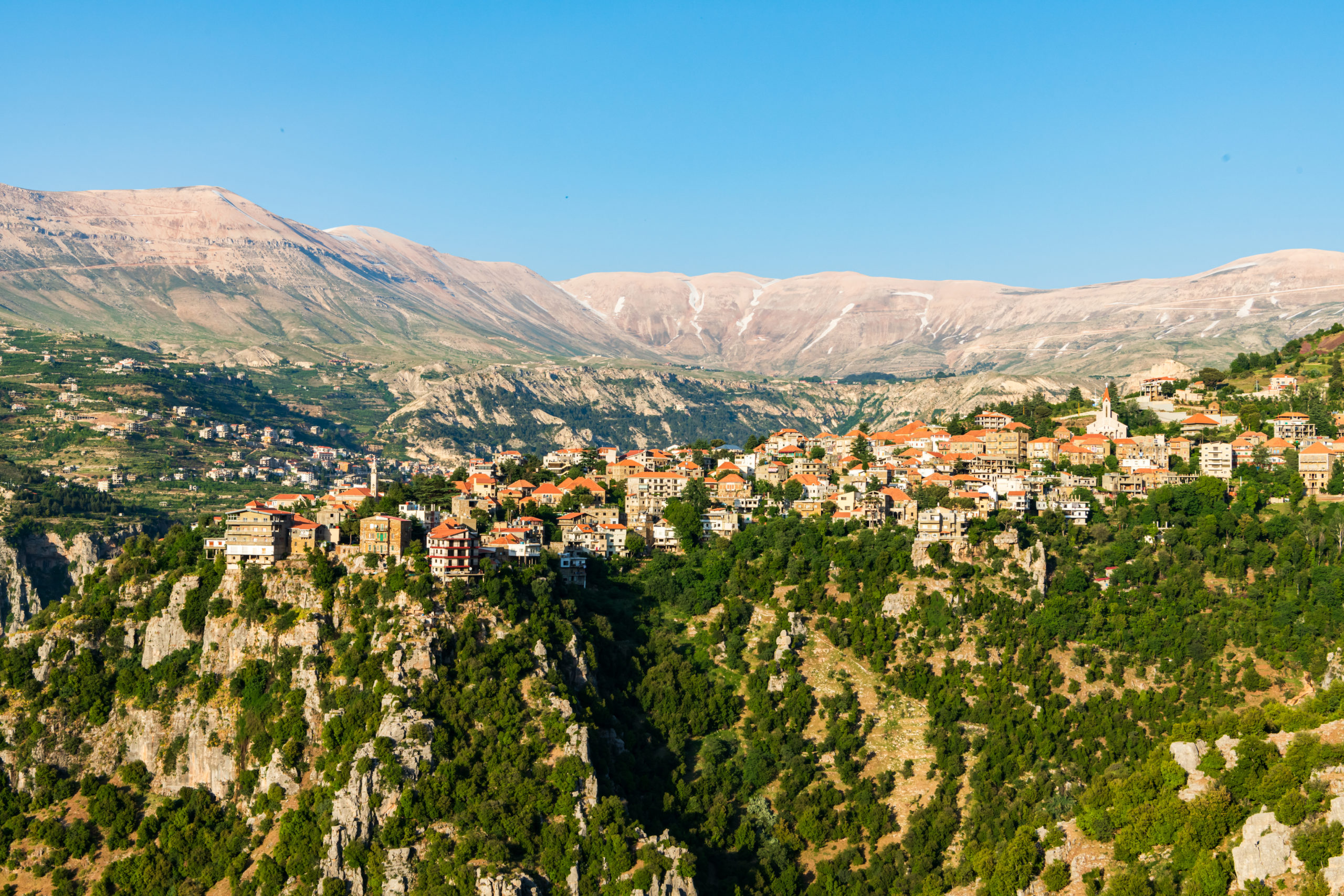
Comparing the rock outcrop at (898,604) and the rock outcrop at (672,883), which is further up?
the rock outcrop at (898,604)

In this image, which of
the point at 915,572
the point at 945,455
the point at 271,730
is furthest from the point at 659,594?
the point at 945,455

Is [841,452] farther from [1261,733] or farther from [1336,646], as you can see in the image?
[1261,733]

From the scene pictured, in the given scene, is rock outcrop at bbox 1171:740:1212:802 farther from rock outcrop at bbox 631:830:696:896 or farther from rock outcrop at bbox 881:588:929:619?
rock outcrop at bbox 631:830:696:896

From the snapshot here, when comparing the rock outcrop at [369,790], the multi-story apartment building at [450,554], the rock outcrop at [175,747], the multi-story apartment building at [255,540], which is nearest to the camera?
the rock outcrop at [369,790]

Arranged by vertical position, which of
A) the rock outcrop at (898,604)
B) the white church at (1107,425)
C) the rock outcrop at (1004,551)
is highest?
the white church at (1107,425)

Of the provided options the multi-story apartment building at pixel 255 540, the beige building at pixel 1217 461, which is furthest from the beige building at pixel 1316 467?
the multi-story apartment building at pixel 255 540

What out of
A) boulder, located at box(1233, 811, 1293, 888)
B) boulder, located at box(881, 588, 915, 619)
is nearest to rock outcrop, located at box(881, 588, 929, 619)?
boulder, located at box(881, 588, 915, 619)

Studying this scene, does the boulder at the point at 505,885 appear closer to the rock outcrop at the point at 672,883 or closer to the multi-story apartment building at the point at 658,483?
the rock outcrop at the point at 672,883

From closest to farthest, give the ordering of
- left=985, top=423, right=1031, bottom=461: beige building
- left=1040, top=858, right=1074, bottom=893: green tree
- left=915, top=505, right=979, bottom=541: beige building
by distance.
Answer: left=1040, top=858, right=1074, bottom=893: green tree
left=915, top=505, right=979, bottom=541: beige building
left=985, top=423, right=1031, bottom=461: beige building

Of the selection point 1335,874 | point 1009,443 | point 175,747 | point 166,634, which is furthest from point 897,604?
point 166,634
